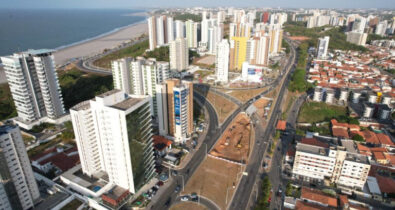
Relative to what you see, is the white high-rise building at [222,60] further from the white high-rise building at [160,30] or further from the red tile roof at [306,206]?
the white high-rise building at [160,30]

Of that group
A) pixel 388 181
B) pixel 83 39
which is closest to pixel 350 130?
pixel 388 181

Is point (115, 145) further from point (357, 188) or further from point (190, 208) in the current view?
point (357, 188)

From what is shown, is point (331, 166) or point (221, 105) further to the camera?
point (221, 105)

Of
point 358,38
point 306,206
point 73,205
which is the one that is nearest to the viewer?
point 73,205

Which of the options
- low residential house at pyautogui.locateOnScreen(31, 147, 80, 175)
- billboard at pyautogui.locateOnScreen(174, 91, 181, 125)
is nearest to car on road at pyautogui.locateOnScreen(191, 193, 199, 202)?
billboard at pyautogui.locateOnScreen(174, 91, 181, 125)

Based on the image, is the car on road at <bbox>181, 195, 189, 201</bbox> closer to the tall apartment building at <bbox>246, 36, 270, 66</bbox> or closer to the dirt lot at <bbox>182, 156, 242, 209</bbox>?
the dirt lot at <bbox>182, 156, 242, 209</bbox>

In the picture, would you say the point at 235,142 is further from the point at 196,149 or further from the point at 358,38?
the point at 358,38

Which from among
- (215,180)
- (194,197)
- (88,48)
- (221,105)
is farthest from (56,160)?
(88,48)
